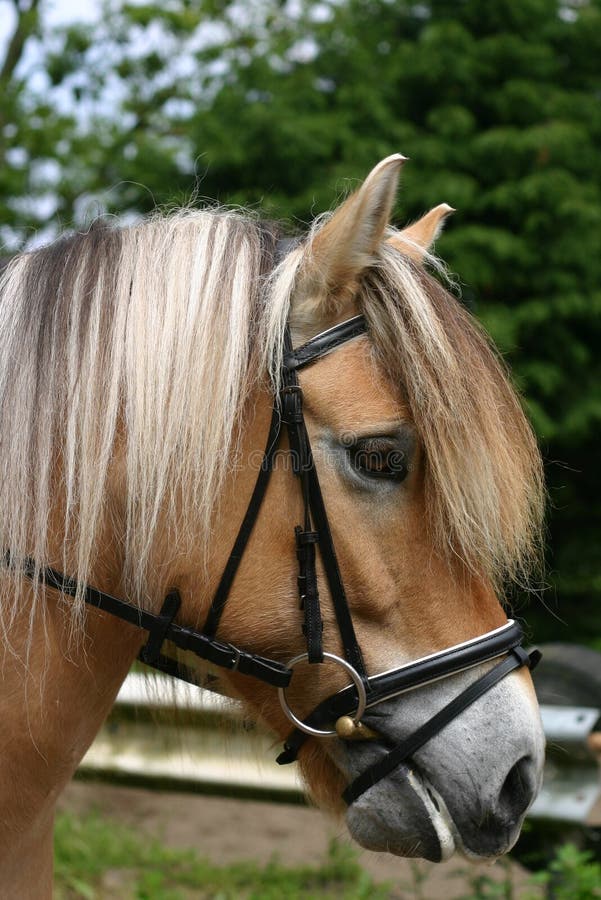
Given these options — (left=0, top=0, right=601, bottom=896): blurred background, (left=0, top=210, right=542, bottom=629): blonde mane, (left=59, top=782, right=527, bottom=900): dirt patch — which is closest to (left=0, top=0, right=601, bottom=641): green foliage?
(left=0, top=0, right=601, bottom=896): blurred background

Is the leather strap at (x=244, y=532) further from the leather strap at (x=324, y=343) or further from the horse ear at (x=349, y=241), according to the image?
the horse ear at (x=349, y=241)

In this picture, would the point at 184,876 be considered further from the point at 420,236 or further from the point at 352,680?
the point at 420,236

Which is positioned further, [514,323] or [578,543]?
[578,543]

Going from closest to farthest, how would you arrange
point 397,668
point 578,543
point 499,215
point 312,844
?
point 397,668 → point 312,844 → point 499,215 → point 578,543

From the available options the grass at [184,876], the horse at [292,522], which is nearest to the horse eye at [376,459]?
the horse at [292,522]

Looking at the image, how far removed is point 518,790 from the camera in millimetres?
1754

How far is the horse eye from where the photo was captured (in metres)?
1.74

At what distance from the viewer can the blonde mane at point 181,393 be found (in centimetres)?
174

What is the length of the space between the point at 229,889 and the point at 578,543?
450 cm

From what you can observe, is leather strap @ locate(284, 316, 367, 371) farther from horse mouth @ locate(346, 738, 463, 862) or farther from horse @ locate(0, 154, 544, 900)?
horse mouth @ locate(346, 738, 463, 862)

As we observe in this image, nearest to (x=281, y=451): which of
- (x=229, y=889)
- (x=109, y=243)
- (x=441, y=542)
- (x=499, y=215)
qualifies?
(x=441, y=542)

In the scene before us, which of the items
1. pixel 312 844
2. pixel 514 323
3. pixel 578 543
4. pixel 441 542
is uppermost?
pixel 441 542

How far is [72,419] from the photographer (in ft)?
5.82

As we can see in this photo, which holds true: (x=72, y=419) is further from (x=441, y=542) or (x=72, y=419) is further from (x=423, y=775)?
(x=423, y=775)
